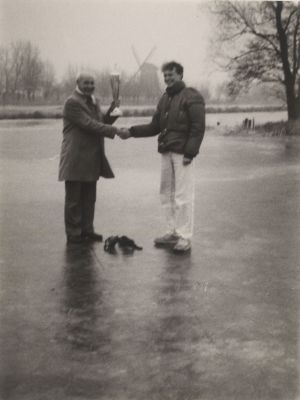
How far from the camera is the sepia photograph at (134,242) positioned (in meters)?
3.15

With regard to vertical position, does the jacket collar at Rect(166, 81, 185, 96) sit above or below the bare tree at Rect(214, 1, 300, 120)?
below

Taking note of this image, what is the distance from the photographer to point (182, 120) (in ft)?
18.4

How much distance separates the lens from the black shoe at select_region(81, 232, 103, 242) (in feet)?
19.9

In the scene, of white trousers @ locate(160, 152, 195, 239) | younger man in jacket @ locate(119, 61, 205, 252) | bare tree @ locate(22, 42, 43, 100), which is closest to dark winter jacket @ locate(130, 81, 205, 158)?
younger man in jacket @ locate(119, 61, 205, 252)

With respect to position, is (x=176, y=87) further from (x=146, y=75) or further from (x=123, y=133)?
(x=146, y=75)

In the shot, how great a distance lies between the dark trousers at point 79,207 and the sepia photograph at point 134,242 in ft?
0.05

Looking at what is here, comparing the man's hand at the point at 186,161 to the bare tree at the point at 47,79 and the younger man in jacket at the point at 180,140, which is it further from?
the bare tree at the point at 47,79

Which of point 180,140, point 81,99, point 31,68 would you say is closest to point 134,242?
point 180,140

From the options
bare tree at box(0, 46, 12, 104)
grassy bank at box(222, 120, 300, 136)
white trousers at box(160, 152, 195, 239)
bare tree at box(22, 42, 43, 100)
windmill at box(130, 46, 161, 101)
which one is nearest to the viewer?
white trousers at box(160, 152, 195, 239)

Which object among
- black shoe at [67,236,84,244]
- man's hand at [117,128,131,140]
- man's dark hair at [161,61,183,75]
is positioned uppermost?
man's dark hair at [161,61,183,75]

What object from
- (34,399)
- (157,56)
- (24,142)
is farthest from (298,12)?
(34,399)

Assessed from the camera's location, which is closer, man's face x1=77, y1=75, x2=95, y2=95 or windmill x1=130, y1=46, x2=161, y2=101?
man's face x1=77, y1=75, x2=95, y2=95

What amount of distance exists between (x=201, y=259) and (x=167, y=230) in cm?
81

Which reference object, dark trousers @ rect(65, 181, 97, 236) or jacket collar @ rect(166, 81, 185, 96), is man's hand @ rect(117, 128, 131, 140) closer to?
dark trousers @ rect(65, 181, 97, 236)
